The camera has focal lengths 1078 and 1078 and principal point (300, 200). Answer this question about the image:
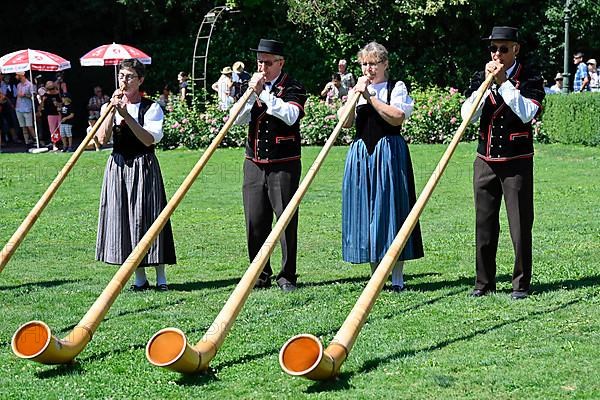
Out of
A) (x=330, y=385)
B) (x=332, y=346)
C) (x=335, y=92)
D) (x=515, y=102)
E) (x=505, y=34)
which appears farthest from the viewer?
(x=335, y=92)

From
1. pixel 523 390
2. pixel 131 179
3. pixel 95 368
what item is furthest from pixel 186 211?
pixel 523 390

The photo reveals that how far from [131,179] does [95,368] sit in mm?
2652

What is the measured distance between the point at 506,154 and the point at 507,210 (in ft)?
1.48

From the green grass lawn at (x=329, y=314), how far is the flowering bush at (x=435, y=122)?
8.31 m

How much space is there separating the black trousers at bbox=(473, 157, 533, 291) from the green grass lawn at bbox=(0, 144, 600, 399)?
238mm

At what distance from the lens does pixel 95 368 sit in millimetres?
6602

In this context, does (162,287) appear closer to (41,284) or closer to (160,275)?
(160,275)

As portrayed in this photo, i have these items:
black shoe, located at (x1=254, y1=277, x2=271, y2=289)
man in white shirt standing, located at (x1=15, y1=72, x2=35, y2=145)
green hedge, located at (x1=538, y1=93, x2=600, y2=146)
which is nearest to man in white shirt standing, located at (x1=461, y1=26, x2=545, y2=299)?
black shoe, located at (x1=254, y1=277, x2=271, y2=289)

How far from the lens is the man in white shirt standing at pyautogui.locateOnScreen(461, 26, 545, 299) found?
309 inches

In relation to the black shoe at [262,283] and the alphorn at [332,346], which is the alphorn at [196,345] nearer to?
the alphorn at [332,346]

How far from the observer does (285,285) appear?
9047 millimetres

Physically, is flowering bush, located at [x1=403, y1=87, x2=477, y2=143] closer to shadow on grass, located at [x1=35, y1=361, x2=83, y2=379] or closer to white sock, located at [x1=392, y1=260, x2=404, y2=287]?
white sock, located at [x1=392, y1=260, x2=404, y2=287]

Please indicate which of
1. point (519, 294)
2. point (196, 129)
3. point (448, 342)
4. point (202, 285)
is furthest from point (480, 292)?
point (196, 129)

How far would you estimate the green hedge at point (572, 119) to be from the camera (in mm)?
21578
